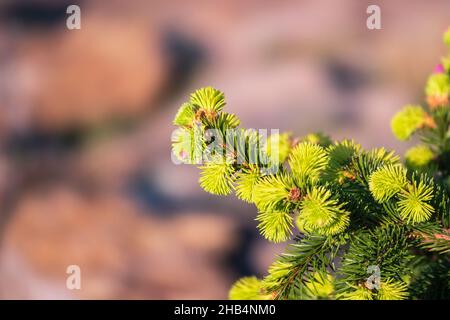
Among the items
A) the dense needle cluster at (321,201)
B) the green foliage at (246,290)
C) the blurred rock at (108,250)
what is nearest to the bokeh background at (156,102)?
the blurred rock at (108,250)

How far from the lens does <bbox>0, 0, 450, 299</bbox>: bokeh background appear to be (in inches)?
111

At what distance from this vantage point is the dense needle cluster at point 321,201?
542 millimetres

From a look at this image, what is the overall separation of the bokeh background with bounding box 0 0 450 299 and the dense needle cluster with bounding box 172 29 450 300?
2197mm

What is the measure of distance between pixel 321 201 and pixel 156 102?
8.98 ft

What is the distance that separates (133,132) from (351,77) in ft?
4.78

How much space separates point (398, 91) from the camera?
10.0 feet

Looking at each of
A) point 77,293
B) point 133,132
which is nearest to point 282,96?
point 133,132

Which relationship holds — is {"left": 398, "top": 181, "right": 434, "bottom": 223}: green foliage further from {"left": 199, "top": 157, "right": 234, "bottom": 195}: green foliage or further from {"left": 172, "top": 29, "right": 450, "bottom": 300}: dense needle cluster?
{"left": 199, "top": 157, "right": 234, "bottom": 195}: green foliage

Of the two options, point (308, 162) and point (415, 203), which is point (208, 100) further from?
point (415, 203)

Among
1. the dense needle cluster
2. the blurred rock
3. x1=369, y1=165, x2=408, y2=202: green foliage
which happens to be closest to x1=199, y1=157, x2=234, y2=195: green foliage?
the dense needle cluster

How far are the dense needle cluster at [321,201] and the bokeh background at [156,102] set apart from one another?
2.20 metres

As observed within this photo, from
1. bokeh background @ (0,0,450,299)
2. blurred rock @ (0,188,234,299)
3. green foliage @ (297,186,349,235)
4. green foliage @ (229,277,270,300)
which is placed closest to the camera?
green foliage @ (297,186,349,235)

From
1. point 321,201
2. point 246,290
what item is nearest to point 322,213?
point 321,201

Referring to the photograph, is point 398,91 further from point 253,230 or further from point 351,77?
point 253,230
